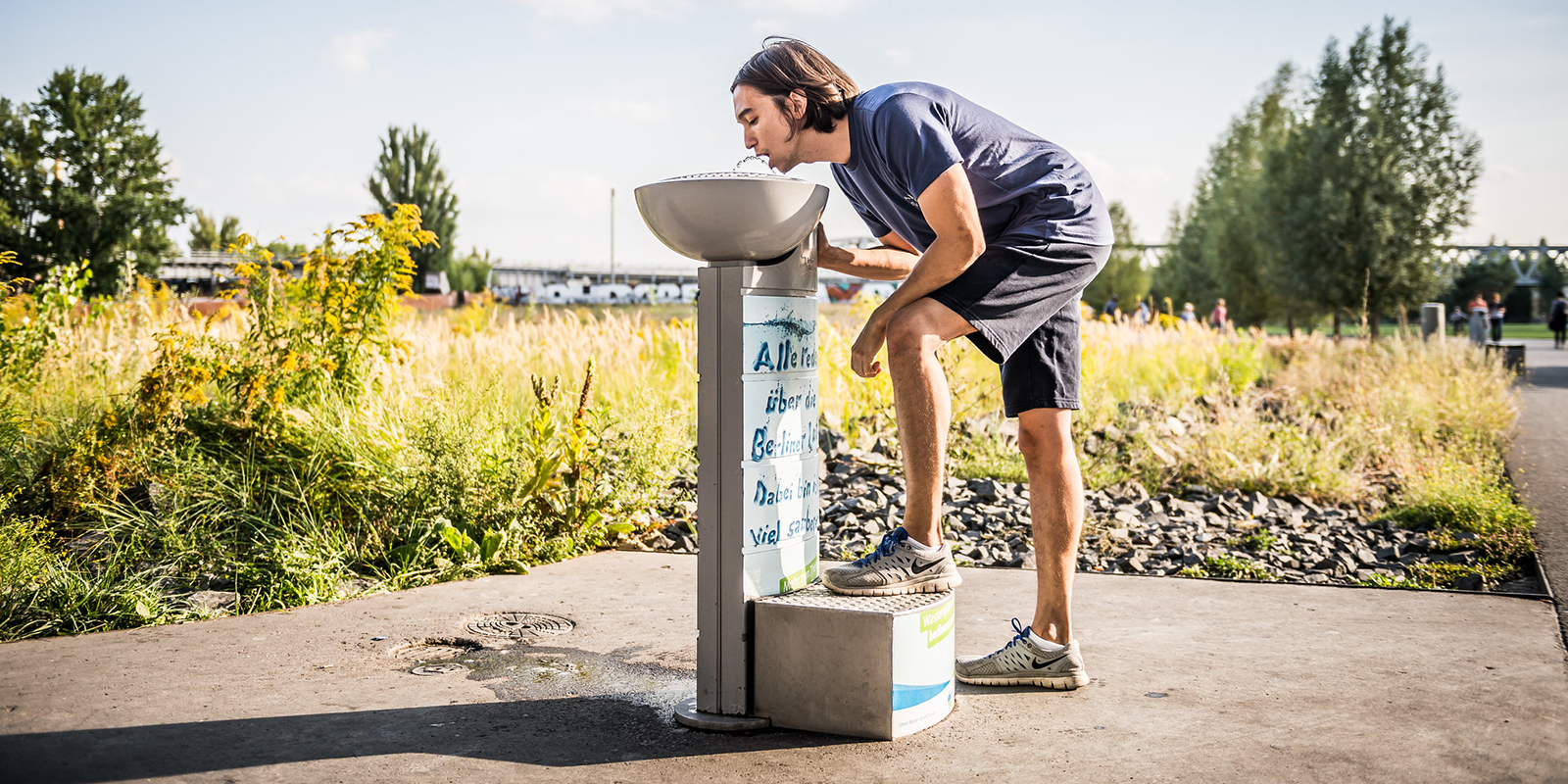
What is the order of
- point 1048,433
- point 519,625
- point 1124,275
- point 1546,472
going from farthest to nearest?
point 1124,275
point 1546,472
point 519,625
point 1048,433

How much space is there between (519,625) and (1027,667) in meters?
1.73

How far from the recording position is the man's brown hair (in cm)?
280

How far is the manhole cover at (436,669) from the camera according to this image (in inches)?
123

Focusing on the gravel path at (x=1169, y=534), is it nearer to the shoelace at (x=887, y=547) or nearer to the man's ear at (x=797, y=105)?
the shoelace at (x=887, y=547)

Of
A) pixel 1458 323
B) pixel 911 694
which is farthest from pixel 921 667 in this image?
pixel 1458 323

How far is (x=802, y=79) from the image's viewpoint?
2801 millimetres

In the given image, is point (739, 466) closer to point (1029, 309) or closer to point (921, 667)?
point (921, 667)

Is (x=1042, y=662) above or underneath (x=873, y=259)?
underneath

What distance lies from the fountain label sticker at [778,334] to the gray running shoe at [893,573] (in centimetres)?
54

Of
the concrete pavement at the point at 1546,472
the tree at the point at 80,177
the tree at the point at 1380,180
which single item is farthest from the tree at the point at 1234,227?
the tree at the point at 80,177

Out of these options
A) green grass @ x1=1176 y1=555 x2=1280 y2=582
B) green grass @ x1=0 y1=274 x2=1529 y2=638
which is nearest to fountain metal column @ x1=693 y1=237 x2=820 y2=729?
green grass @ x1=0 y1=274 x2=1529 y2=638

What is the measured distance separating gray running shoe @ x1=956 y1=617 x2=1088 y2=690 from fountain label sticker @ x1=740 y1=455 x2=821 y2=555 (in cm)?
65

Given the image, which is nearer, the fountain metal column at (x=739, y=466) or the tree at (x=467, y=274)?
the fountain metal column at (x=739, y=466)

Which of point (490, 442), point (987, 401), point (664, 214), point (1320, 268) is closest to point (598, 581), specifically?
point (490, 442)
